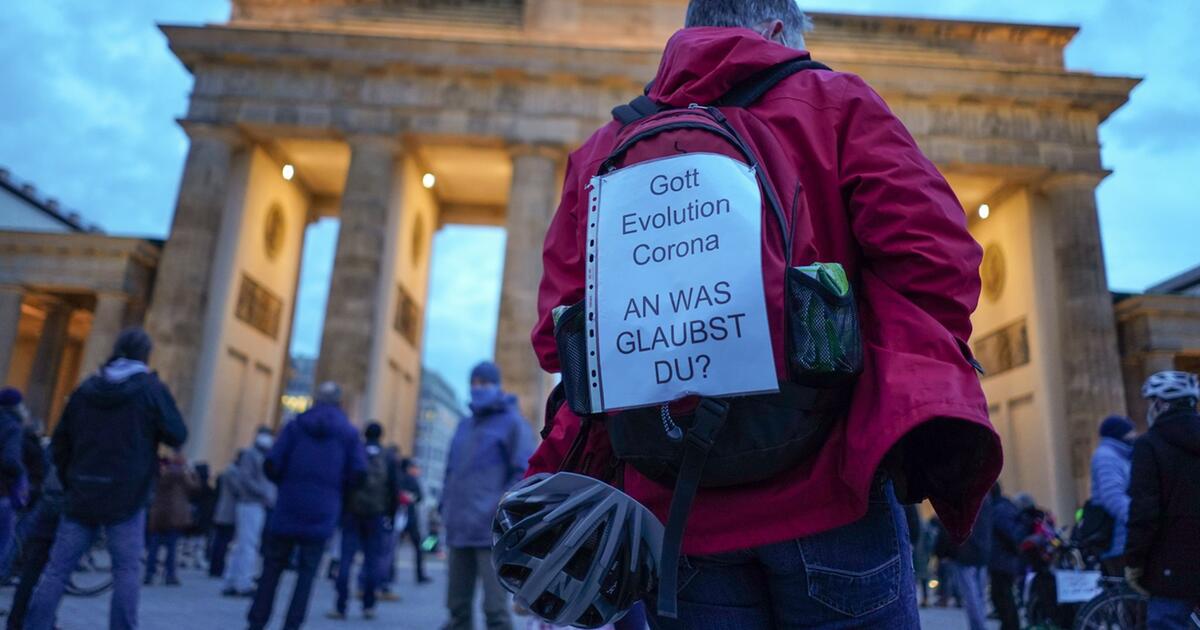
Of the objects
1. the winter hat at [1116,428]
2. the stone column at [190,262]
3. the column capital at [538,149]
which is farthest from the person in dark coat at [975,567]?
the stone column at [190,262]

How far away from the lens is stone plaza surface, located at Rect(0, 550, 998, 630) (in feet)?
23.2

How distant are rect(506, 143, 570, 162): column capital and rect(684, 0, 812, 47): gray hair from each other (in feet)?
72.6

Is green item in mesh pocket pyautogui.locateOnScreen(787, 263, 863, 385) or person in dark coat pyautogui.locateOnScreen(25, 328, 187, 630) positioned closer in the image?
green item in mesh pocket pyautogui.locateOnScreen(787, 263, 863, 385)

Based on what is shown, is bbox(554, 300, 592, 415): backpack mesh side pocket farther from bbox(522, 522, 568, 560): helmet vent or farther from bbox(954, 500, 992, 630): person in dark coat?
bbox(954, 500, 992, 630): person in dark coat

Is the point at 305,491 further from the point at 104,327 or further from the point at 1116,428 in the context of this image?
the point at 104,327

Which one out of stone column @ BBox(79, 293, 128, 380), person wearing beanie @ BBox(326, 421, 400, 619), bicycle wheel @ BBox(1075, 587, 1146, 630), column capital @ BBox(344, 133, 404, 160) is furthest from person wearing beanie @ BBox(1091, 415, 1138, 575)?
stone column @ BBox(79, 293, 128, 380)

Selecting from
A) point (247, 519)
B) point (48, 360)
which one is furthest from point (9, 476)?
point (48, 360)

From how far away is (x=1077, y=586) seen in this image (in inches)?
269

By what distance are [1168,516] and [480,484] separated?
4101 millimetres

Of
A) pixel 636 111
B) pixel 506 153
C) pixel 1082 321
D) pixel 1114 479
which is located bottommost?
pixel 1114 479

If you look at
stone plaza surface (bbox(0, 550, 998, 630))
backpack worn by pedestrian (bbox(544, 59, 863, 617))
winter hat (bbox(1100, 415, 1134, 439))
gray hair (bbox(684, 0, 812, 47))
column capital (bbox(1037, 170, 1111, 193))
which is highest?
column capital (bbox(1037, 170, 1111, 193))

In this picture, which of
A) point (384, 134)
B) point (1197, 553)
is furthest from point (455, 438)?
point (384, 134)

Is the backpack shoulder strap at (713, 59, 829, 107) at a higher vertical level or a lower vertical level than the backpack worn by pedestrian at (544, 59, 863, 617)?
higher

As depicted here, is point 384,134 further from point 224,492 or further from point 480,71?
point 224,492
